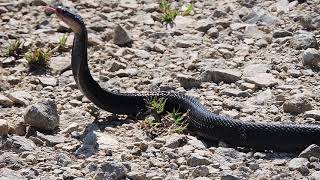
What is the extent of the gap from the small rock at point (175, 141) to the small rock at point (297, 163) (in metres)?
0.97

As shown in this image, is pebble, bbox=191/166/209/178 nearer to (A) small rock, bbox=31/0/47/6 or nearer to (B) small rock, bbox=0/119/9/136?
(B) small rock, bbox=0/119/9/136

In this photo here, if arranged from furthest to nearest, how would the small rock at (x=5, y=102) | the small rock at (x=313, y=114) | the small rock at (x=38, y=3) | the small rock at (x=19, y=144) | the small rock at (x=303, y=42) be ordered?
the small rock at (x=38, y=3)
the small rock at (x=303, y=42)
the small rock at (x=5, y=102)
the small rock at (x=313, y=114)
the small rock at (x=19, y=144)

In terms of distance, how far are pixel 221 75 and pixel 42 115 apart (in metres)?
2.20

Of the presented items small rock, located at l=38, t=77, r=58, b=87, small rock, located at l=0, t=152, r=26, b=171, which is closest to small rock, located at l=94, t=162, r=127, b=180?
small rock, located at l=0, t=152, r=26, b=171

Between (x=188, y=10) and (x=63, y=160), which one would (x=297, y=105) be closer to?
(x=63, y=160)

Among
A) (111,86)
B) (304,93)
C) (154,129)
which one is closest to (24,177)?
(154,129)

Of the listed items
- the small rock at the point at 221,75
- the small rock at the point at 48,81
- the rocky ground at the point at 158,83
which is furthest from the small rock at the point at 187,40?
the small rock at the point at 48,81

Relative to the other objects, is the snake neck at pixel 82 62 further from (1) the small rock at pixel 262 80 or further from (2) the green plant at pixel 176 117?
(1) the small rock at pixel 262 80

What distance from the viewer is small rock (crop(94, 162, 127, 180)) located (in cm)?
610

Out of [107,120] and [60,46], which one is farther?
[60,46]

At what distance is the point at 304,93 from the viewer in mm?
7949

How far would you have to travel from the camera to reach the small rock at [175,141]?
6865 millimetres

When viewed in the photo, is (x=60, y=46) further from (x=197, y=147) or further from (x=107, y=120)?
(x=197, y=147)

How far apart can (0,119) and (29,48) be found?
7.84 ft
